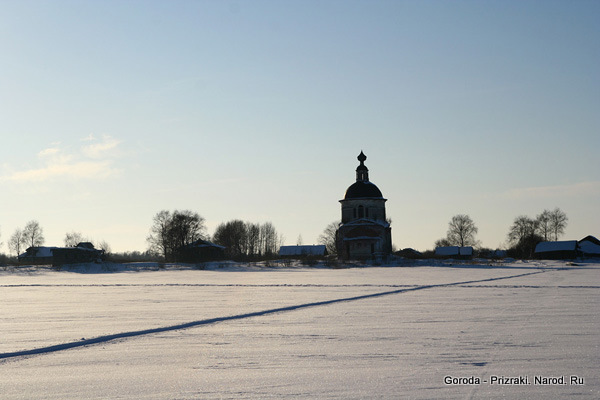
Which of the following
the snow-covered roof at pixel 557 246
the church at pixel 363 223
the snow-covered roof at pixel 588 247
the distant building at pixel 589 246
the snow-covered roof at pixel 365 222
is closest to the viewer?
the church at pixel 363 223

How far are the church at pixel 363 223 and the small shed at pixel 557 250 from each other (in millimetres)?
32251

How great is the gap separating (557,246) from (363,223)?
3871cm

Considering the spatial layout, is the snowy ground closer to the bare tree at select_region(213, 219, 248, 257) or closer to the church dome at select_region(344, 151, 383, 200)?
the church dome at select_region(344, 151, 383, 200)

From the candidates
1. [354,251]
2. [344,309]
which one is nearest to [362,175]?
[354,251]

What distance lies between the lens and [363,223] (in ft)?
246

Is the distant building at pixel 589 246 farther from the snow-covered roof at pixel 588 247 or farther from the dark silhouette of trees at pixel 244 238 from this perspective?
the dark silhouette of trees at pixel 244 238

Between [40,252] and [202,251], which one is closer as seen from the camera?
[202,251]

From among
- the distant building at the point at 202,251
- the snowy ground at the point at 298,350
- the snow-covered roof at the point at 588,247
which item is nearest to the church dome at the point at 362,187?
the distant building at the point at 202,251

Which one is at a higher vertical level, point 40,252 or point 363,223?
point 363,223

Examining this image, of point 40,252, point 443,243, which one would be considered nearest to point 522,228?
point 443,243

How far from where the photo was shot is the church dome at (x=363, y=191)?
7756cm

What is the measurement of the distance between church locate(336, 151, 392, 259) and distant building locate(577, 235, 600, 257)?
4255 cm

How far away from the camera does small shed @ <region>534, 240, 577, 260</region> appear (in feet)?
305

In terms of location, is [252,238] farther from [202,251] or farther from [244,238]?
[202,251]
